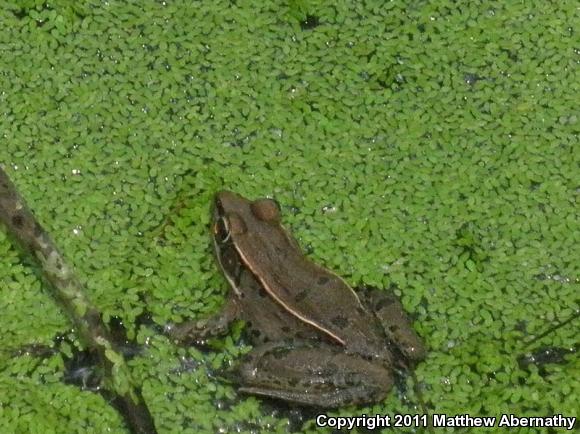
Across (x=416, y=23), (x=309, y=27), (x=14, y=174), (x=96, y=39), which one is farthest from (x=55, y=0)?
(x=416, y=23)

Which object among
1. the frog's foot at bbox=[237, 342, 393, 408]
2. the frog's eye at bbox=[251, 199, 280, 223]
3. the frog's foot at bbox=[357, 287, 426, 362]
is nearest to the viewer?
the frog's foot at bbox=[237, 342, 393, 408]

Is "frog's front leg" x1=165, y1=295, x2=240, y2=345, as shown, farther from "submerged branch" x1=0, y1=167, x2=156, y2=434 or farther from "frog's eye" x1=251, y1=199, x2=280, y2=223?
"frog's eye" x1=251, y1=199, x2=280, y2=223

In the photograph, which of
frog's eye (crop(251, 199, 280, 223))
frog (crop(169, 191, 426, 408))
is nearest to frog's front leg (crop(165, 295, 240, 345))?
frog (crop(169, 191, 426, 408))

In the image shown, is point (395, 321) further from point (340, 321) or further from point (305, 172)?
point (305, 172)

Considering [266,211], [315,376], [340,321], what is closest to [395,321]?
[340,321]

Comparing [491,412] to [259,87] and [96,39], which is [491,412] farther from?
[96,39]

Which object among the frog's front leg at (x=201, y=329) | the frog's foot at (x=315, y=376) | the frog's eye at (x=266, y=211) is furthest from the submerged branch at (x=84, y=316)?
the frog's eye at (x=266, y=211)
